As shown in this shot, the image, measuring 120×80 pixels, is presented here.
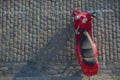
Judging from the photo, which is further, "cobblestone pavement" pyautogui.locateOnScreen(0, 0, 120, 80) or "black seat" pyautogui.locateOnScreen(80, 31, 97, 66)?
"cobblestone pavement" pyautogui.locateOnScreen(0, 0, 120, 80)

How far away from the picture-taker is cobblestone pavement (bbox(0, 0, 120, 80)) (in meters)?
6.60

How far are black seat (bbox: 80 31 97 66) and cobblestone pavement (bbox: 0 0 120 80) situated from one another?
16.3 inches

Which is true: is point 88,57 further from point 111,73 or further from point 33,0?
point 33,0

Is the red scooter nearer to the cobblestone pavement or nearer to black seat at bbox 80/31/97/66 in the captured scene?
black seat at bbox 80/31/97/66

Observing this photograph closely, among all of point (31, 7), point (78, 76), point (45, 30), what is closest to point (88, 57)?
point (78, 76)

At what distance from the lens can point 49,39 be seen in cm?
671

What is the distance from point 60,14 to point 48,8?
0.32m

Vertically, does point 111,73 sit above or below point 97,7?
below

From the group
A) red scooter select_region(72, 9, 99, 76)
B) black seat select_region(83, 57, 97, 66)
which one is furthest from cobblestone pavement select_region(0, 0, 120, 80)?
black seat select_region(83, 57, 97, 66)

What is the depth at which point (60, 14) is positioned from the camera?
6.78 metres

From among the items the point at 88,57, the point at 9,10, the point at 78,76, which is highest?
the point at 9,10

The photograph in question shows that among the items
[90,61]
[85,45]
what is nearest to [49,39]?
[85,45]

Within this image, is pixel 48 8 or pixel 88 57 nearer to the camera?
pixel 88 57

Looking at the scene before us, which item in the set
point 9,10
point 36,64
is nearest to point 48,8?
point 9,10
